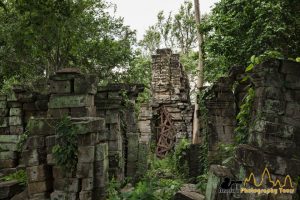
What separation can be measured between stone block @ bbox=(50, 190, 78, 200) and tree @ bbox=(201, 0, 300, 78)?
7.39 metres

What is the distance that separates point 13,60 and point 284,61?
13.4 metres

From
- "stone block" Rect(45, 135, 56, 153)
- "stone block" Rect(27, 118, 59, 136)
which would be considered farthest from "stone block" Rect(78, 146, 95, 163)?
"stone block" Rect(27, 118, 59, 136)

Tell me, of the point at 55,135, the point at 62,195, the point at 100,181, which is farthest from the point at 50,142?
the point at 100,181

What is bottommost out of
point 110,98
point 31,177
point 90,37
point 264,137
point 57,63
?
point 31,177

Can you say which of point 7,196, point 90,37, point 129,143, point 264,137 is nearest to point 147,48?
point 90,37

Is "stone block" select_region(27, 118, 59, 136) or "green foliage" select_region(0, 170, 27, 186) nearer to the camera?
"stone block" select_region(27, 118, 59, 136)

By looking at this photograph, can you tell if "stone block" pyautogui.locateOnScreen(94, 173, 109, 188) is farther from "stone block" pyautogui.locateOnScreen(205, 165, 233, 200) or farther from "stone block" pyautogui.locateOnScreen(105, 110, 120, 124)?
"stone block" pyautogui.locateOnScreen(105, 110, 120, 124)

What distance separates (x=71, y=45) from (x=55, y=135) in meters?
6.49

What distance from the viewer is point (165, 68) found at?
1902 cm

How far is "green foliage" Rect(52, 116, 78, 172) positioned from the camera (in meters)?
5.86

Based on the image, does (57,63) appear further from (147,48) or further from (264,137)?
(147,48)

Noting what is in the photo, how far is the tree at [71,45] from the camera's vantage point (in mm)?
12047

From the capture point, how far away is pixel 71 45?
38.9 ft

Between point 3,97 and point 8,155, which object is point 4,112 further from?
point 8,155
